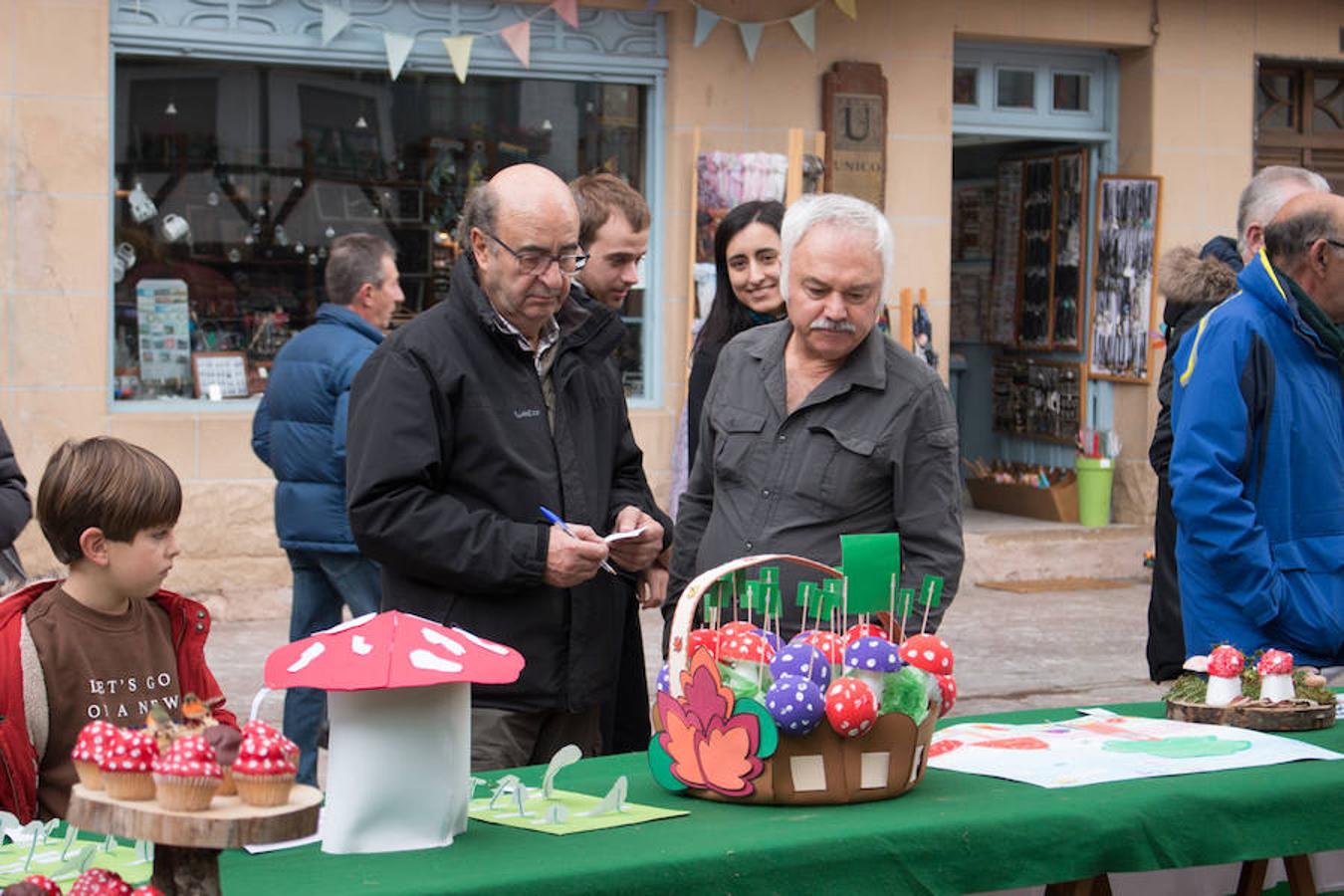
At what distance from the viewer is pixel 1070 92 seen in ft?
38.3

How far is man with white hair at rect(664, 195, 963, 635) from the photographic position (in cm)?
382

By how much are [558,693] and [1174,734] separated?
124cm

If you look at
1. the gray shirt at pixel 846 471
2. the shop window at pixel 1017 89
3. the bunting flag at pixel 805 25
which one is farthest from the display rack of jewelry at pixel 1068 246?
the gray shirt at pixel 846 471

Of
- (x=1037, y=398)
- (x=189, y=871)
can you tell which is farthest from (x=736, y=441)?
(x=1037, y=398)

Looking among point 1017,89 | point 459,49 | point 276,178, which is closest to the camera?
point 459,49

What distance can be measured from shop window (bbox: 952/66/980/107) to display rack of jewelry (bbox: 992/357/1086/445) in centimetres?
190

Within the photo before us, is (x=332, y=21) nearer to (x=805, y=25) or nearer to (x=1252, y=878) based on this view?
(x=805, y=25)

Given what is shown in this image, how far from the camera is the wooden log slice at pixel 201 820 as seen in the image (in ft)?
7.13

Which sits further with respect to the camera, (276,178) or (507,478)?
(276,178)

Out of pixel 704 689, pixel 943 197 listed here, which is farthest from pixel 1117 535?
pixel 704 689

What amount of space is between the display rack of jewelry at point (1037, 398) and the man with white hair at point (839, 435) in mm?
8344

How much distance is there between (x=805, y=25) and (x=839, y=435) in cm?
A: 694

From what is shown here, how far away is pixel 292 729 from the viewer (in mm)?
6176

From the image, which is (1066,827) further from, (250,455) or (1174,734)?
(250,455)
